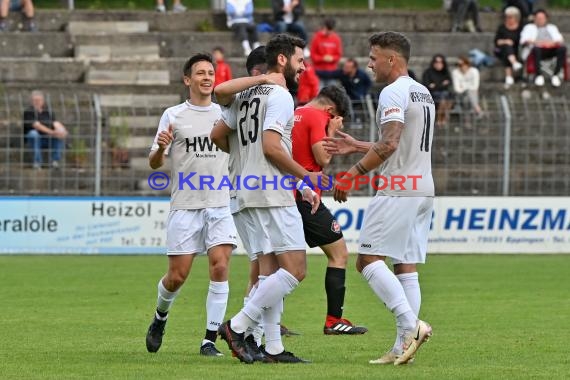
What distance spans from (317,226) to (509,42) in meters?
18.8

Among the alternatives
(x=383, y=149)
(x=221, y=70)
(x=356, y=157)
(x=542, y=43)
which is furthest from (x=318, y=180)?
(x=542, y=43)

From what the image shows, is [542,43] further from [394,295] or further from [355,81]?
[394,295]

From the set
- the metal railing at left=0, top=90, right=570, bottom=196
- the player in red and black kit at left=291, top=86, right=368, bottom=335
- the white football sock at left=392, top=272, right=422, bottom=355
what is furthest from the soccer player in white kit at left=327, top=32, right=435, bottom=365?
the metal railing at left=0, top=90, right=570, bottom=196

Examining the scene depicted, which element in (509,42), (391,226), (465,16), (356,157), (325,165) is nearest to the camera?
(391,226)

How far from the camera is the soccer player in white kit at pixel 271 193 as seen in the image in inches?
376

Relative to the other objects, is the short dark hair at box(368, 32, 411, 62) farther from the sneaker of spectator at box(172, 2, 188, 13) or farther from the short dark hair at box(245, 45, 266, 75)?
the sneaker of spectator at box(172, 2, 188, 13)

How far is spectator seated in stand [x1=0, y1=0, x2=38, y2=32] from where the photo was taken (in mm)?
30766

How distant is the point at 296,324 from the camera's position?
13195 millimetres

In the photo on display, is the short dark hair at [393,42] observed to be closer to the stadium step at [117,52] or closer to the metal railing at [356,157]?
the metal railing at [356,157]

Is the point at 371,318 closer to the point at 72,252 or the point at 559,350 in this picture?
the point at 559,350

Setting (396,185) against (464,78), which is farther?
(464,78)

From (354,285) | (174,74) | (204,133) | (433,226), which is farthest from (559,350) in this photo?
(174,74)

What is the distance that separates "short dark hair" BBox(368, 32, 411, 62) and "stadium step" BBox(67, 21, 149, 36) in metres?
22.2

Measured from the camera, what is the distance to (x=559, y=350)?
10.6 m
